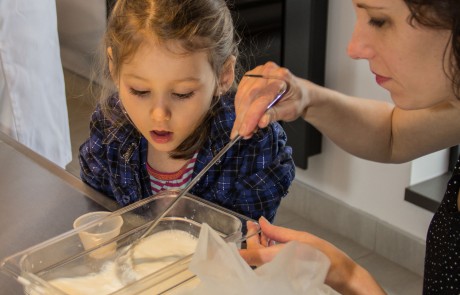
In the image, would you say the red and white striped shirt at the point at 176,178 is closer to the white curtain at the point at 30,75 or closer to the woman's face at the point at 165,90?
the woman's face at the point at 165,90

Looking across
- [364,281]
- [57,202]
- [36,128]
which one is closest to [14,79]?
[36,128]

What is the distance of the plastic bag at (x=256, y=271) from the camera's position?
699mm

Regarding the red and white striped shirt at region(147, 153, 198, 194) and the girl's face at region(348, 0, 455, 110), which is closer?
the girl's face at region(348, 0, 455, 110)

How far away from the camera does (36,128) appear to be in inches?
71.7

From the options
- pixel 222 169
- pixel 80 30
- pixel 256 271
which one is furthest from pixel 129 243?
pixel 80 30

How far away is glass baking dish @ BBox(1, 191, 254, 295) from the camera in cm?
77

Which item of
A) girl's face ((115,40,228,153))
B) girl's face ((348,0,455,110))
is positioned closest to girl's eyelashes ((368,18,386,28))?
girl's face ((348,0,455,110))

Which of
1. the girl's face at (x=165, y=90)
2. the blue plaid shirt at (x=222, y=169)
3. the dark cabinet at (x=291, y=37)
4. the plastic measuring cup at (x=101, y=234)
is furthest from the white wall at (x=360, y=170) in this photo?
the plastic measuring cup at (x=101, y=234)

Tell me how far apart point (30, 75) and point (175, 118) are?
0.83 meters

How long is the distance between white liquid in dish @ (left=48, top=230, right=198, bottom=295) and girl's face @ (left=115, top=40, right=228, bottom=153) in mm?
220

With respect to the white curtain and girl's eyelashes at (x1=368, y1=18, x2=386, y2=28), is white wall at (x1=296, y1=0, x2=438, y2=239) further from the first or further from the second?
girl's eyelashes at (x1=368, y1=18, x2=386, y2=28)

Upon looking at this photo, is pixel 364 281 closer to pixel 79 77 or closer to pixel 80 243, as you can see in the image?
pixel 80 243

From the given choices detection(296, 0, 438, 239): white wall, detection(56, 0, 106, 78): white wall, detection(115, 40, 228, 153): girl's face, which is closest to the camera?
detection(115, 40, 228, 153): girl's face

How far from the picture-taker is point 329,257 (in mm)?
903
